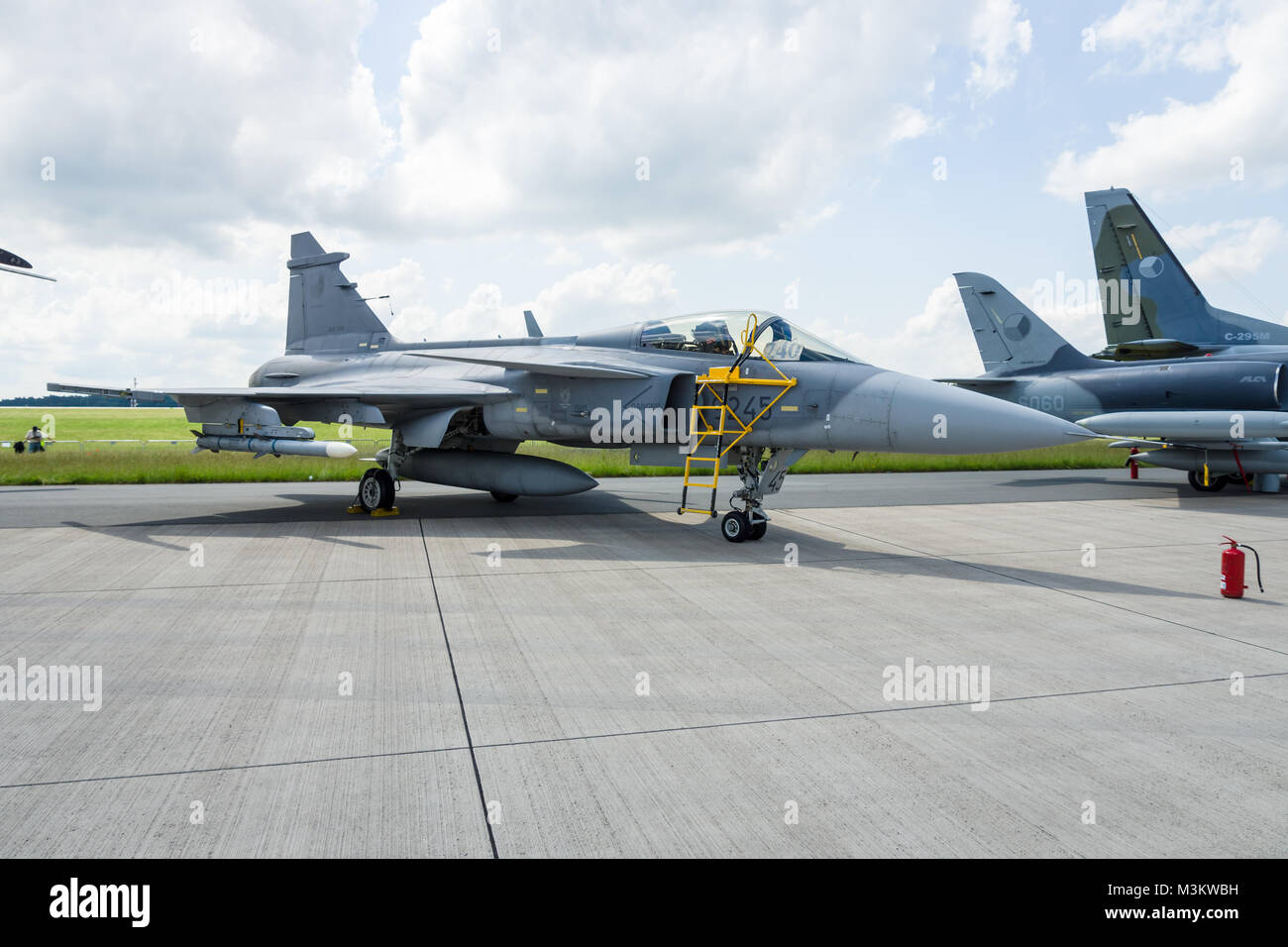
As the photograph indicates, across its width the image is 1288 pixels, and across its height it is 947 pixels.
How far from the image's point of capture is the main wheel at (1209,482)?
16.0 meters

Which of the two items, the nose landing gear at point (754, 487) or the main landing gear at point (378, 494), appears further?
the main landing gear at point (378, 494)

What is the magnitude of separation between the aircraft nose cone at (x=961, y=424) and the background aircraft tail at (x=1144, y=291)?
1232cm

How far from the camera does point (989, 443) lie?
800cm

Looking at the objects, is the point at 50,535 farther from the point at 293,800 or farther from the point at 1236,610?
the point at 1236,610

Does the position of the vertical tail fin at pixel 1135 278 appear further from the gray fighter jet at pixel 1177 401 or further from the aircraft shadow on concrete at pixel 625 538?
the aircraft shadow on concrete at pixel 625 538

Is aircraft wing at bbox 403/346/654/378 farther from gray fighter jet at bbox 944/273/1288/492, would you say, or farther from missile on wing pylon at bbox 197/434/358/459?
gray fighter jet at bbox 944/273/1288/492

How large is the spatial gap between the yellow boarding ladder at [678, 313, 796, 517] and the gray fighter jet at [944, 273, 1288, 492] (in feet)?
21.4

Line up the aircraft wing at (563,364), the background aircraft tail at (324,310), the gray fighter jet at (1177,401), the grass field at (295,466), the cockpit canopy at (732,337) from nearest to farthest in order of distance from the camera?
the cockpit canopy at (732,337)
the aircraft wing at (563,364)
the gray fighter jet at (1177,401)
the background aircraft tail at (324,310)
the grass field at (295,466)

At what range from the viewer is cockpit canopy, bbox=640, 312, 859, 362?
9.61 m

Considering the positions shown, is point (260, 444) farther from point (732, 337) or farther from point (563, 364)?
point (732, 337)

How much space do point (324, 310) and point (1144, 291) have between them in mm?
17045

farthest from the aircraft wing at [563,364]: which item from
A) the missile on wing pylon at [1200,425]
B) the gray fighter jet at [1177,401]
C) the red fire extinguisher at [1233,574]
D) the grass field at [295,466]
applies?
the missile on wing pylon at [1200,425]
